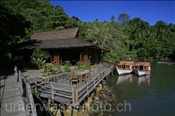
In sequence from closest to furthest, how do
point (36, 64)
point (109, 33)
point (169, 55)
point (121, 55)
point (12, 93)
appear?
point (12, 93)
point (36, 64)
point (109, 33)
point (121, 55)
point (169, 55)

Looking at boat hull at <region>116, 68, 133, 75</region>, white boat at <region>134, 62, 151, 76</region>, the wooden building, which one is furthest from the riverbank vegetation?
boat hull at <region>116, 68, 133, 75</region>

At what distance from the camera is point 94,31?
41.2m

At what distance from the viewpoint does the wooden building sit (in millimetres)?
21000

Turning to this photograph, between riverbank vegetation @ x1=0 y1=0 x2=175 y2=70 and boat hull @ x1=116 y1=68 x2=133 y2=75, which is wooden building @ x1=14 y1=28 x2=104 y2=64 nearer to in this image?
riverbank vegetation @ x1=0 y1=0 x2=175 y2=70

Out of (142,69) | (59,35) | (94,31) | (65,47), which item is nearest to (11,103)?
(65,47)

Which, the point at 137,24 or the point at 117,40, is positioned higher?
the point at 137,24

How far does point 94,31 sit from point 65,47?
2183cm

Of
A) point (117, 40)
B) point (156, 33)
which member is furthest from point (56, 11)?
point (156, 33)

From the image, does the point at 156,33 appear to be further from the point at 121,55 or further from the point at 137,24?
the point at 121,55

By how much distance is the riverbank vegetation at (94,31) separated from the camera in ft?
71.7

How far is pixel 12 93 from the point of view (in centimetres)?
786

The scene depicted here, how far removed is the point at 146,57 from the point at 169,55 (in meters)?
11.4

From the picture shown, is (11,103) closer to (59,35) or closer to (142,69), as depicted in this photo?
(59,35)

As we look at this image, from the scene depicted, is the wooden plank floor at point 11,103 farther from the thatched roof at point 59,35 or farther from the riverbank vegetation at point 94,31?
the thatched roof at point 59,35
